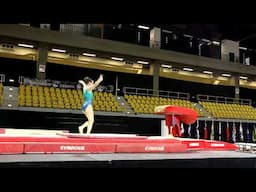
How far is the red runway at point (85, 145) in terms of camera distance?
10.8 feet

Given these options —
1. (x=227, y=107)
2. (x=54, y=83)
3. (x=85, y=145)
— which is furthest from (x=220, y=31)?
(x=85, y=145)

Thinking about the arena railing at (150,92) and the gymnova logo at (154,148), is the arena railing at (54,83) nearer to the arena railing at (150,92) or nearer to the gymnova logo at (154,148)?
the arena railing at (150,92)

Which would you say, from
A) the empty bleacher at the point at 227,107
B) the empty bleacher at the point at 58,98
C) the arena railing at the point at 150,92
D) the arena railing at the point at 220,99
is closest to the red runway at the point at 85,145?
the empty bleacher at the point at 58,98

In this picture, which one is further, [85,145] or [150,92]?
[150,92]

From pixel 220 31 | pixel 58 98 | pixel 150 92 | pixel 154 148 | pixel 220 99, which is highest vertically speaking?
pixel 220 31

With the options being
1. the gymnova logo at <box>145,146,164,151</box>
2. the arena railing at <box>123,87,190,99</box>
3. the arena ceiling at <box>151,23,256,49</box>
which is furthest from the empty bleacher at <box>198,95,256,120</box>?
the gymnova logo at <box>145,146,164,151</box>

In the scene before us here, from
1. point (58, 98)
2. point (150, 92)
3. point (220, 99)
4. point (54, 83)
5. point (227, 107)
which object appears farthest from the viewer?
point (220, 99)

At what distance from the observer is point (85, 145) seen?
11.9 ft

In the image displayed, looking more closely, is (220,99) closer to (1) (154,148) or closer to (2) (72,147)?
(1) (154,148)

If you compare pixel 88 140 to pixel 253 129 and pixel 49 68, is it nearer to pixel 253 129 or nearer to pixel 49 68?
pixel 49 68

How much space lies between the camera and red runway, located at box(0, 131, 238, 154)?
10.8 feet

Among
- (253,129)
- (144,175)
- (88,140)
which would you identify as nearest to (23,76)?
(88,140)

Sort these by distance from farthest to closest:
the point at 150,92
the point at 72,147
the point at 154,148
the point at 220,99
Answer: the point at 220,99 → the point at 150,92 → the point at 154,148 → the point at 72,147

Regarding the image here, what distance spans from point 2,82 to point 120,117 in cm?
483
